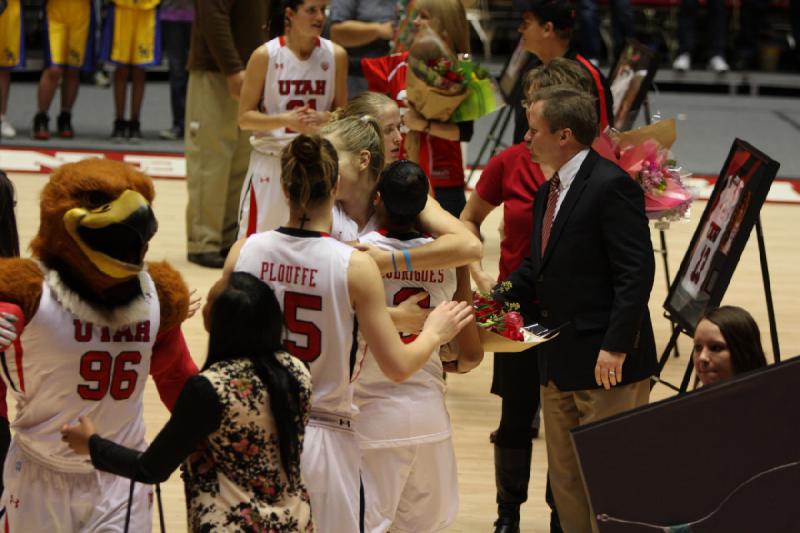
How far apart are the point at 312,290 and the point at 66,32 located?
8959 mm

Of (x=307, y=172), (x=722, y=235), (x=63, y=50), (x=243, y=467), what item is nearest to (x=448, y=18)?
(x=722, y=235)

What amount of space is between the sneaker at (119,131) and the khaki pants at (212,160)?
11.8 ft

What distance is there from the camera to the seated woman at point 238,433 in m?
2.63

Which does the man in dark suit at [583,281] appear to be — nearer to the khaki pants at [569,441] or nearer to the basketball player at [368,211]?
the khaki pants at [569,441]

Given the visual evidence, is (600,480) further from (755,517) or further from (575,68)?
(575,68)

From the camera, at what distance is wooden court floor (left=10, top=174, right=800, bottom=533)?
4.94 meters

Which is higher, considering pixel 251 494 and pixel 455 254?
pixel 455 254

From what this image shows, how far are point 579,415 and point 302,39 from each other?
2.90m

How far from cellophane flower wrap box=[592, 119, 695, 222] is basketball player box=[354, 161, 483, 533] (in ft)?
4.04

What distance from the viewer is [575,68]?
4523 mm

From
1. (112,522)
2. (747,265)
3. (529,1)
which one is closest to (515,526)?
(112,522)

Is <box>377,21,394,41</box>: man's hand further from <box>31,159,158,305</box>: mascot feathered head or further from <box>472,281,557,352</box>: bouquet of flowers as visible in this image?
<box>31,159,158,305</box>: mascot feathered head

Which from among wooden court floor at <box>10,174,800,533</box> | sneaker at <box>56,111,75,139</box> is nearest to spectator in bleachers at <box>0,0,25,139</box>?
sneaker at <box>56,111,75,139</box>

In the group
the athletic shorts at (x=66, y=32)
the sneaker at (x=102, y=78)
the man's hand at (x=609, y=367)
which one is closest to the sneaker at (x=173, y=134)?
the athletic shorts at (x=66, y=32)
